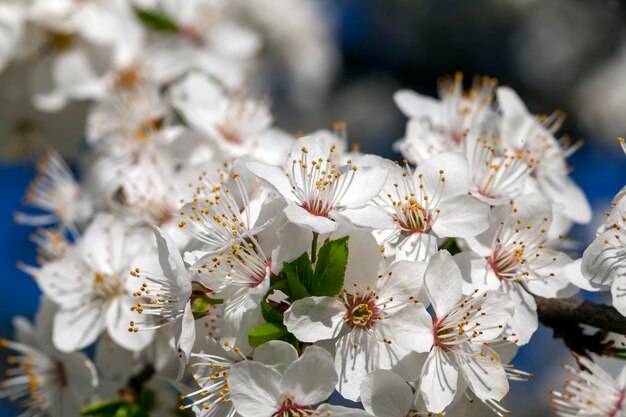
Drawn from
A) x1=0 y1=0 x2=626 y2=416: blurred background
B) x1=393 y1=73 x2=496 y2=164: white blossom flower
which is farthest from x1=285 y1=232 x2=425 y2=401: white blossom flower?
x1=0 y1=0 x2=626 y2=416: blurred background

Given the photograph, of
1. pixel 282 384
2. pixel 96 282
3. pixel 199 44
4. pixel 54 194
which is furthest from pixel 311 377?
pixel 199 44

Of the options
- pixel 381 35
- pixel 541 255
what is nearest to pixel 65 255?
pixel 541 255

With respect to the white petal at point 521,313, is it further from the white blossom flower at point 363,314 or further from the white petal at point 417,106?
the white petal at point 417,106

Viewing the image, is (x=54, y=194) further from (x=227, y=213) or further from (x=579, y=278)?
(x=579, y=278)

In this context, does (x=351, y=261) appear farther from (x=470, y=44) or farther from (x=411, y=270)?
(x=470, y=44)

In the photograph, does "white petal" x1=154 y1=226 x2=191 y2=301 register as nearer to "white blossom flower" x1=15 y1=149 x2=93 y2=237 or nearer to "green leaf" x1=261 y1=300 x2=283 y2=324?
"green leaf" x1=261 y1=300 x2=283 y2=324
